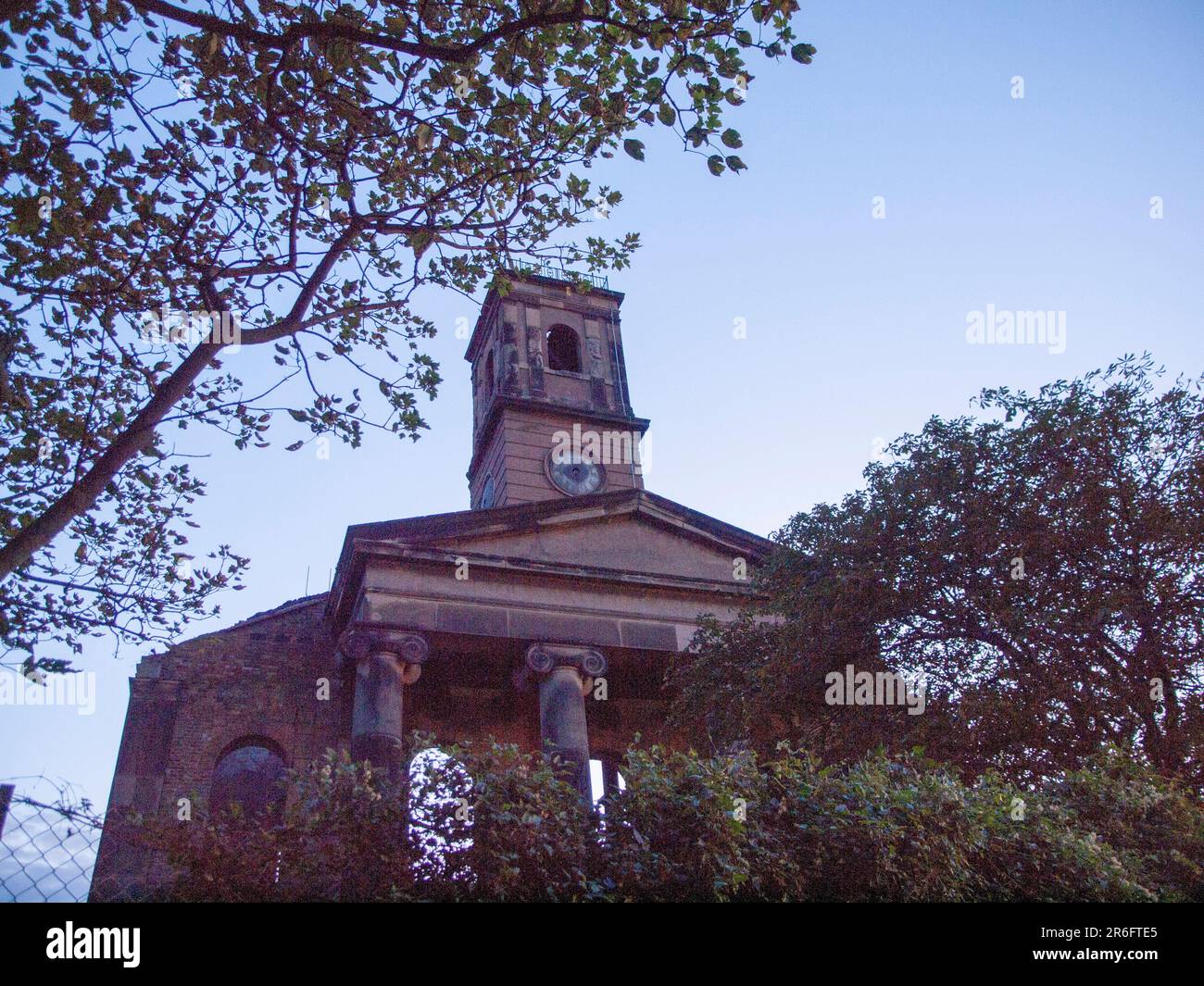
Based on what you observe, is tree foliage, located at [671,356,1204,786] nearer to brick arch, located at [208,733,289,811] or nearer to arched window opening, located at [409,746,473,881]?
arched window opening, located at [409,746,473,881]

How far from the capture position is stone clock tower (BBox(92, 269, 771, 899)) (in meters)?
16.6

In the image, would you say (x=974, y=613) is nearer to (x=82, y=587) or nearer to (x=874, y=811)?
(x=874, y=811)

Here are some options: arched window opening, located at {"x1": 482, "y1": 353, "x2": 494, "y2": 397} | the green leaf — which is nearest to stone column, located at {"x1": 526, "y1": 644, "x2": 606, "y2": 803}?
arched window opening, located at {"x1": 482, "y1": 353, "x2": 494, "y2": 397}

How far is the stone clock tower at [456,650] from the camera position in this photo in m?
16.6

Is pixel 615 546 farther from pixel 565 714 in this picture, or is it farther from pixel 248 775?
pixel 248 775

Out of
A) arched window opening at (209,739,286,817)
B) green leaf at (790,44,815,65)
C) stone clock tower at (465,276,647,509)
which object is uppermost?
stone clock tower at (465,276,647,509)

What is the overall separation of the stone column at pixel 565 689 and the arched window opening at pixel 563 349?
10.8m

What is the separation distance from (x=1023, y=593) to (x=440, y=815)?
741 centimetres

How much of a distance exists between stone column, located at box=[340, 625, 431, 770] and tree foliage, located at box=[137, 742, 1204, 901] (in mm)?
7981

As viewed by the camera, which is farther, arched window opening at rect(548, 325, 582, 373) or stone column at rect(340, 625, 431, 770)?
arched window opening at rect(548, 325, 582, 373)

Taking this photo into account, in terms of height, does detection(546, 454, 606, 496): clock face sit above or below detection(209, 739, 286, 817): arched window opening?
above

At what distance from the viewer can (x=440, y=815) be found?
259 inches
